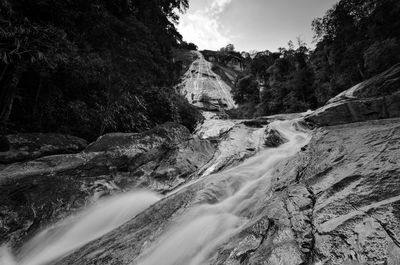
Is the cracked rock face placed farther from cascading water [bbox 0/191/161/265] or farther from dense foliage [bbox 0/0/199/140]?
dense foliage [bbox 0/0/199/140]

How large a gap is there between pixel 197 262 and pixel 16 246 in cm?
445

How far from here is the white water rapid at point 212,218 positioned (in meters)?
3.97

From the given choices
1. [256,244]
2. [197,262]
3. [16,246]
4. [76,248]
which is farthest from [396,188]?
[16,246]

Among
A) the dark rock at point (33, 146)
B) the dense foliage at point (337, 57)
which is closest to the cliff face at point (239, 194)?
the dark rock at point (33, 146)

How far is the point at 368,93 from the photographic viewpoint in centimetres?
1350

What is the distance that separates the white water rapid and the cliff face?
23mm

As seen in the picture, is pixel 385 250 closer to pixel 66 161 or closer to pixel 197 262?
pixel 197 262

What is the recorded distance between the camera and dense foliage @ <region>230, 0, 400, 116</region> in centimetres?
1739

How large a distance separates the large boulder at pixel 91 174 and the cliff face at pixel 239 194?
1.1 inches

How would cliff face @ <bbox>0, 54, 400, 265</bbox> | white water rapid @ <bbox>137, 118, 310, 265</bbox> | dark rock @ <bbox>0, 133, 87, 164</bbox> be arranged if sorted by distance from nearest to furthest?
cliff face @ <bbox>0, 54, 400, 265</bbox> → white water rapid @ <bbox>137, 118, 310, 265</bbox> → dark rock @ <bbox>0, 133, 87, 164</bbox>

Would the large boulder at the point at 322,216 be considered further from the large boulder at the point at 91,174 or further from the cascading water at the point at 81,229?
the large boulder at the point at 91,174

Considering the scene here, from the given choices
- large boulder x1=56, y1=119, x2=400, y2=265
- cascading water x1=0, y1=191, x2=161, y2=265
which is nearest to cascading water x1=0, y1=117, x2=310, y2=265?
cascading water x1=0, y1=191, x2=161, y2=265

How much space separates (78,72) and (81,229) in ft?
22.3

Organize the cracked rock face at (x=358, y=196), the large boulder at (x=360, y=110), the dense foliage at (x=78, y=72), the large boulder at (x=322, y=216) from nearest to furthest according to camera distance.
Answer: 1. the cracked rock face at (x=358, y=196)
2. the large boulder at (x=322, y=216)
3. the dense foliage at (x=78, y=72)
4. the large boulder at (x=360, y=110)
